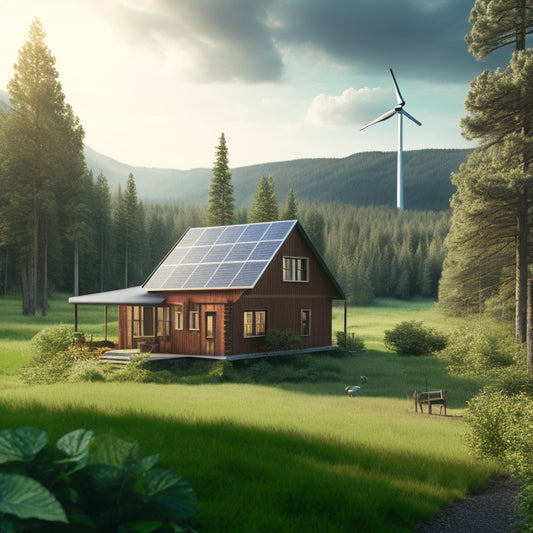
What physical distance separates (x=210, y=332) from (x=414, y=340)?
15.1 metres

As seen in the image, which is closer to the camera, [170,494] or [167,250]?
[170,494]

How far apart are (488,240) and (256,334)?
1275 centimetres

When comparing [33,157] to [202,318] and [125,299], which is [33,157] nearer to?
[125,299]

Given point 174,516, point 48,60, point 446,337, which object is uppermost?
point 48,60

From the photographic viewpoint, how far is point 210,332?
101 feet

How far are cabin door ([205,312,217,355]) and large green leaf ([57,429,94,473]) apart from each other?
2693 cm

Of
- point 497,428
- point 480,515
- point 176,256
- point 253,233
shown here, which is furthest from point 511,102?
point 480,515

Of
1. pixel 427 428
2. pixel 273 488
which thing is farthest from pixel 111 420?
pixel 427 428

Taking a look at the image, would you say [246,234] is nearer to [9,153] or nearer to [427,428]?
[427,428]

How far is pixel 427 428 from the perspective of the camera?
16.0 m

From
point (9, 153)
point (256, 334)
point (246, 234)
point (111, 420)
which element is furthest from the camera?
point (9, 153)

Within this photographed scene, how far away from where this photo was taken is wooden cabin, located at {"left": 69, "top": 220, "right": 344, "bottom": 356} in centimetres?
→ 3047

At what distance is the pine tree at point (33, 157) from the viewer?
157ft

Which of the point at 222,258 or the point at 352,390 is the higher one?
the point at 222,258
